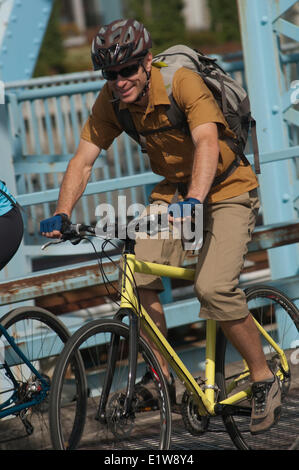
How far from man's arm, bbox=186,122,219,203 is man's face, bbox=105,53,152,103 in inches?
13.3

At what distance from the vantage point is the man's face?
4125mm

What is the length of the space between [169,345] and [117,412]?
0.48 meters

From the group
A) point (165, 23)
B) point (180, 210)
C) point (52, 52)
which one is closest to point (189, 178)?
point (180, 210)

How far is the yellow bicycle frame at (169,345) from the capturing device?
13.5 feet

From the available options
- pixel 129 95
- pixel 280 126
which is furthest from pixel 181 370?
pixel 280 126

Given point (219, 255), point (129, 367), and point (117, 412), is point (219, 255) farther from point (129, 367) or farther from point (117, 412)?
point (117, 412)

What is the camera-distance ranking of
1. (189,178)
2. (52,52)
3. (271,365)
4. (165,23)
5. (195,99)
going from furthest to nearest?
1. (165,23)
2. (52,52)
3. (271,365)
4. (189,178)
5. (195,99)

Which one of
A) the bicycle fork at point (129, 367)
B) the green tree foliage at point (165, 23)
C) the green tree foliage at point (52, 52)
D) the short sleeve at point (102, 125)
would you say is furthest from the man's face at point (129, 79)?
the green tree foliage at point (165, 23)

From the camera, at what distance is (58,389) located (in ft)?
12.3

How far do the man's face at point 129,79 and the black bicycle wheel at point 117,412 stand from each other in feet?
3.40

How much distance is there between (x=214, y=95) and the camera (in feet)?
14.1

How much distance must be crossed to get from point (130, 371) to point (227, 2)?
3592cm

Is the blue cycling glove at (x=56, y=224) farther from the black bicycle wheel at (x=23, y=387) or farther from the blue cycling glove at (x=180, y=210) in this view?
the black bicycle wheel at (x=23, y=387)

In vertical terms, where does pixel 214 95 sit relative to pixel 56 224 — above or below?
above
